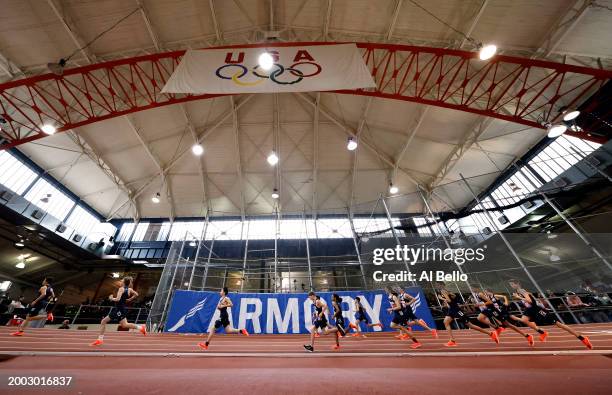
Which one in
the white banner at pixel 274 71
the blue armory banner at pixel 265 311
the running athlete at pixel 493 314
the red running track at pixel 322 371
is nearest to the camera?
the red running track at pixel 322 371

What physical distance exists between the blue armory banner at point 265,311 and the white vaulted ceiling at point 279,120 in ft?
23.9

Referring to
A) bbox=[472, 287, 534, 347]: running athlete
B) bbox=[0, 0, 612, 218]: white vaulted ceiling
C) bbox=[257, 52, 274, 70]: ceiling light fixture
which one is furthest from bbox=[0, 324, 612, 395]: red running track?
bbox=[257, 52, 274, 70]: ceiling light fixture

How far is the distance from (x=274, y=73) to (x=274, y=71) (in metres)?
0.08

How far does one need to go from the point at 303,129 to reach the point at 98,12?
11.1 metres

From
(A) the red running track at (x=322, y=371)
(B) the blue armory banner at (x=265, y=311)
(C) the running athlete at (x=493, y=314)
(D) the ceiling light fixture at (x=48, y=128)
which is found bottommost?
(A) the red running track at (x=322, y=371)

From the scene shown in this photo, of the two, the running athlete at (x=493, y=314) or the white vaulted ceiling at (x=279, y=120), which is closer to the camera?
the running athlete at (x=493, y=314)

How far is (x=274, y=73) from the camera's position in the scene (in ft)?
26.3

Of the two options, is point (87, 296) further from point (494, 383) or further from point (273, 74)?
point (494, 383)

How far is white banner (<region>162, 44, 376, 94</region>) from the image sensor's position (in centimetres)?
786

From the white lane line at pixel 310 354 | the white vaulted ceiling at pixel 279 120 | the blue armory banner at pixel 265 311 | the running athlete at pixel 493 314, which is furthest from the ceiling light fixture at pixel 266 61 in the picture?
the blue armory banner at pixel 265 311

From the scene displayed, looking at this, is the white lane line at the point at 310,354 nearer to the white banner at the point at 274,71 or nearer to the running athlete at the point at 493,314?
the running athlete at the point at 493,314

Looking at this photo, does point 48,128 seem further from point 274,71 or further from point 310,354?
point 310,354

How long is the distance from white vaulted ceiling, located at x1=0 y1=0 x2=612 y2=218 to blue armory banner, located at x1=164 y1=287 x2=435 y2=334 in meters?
7.28

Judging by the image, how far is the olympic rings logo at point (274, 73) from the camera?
313 inches
